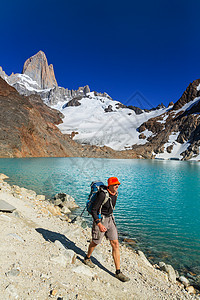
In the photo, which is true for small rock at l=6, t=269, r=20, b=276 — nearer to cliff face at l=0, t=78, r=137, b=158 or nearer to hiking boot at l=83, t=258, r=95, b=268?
hiking boot at l=83, t=258, r=95, b=268

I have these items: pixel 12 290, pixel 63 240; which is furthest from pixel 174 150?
pixel 12 290

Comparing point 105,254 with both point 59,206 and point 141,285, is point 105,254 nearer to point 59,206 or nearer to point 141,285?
point 141,285

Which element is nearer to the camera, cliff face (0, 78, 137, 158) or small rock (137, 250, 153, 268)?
small rock (137, 250, 153, 268)

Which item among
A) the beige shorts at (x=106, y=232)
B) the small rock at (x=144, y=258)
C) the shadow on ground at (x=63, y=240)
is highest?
the beige shorts at (x=106, y=232)

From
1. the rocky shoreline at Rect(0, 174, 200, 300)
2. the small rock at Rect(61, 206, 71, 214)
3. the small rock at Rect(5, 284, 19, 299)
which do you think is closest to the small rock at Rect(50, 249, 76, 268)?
the rocky shoreline at Rect(0, 174, 200, 300)

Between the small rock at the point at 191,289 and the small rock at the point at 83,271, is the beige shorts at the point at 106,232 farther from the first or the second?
the small rock at the point at 191,289

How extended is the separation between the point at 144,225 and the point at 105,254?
5.05 metres

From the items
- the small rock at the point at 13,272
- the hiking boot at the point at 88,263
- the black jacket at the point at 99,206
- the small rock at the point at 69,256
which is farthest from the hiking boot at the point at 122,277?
the small rock at the point at 13,272

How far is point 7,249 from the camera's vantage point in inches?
164

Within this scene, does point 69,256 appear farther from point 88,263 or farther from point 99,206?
point 99,206

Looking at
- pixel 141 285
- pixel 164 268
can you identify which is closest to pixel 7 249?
pixel 141 285

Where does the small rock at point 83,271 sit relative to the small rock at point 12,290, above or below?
below

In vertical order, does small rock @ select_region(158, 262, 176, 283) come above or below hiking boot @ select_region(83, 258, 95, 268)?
below

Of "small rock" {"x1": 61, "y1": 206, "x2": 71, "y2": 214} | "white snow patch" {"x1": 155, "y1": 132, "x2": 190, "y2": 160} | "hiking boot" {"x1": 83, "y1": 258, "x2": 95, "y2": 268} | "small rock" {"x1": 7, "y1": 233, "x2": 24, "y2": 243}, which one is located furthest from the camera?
"white snow patch" {"x1": 155, "y1": 132, "x2": 190, "y2": 160}
